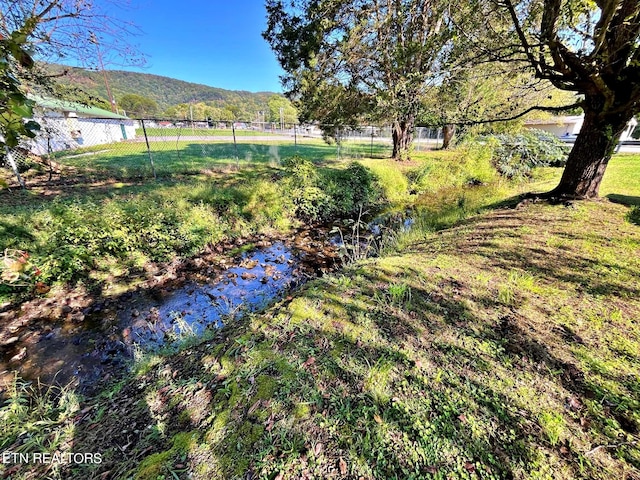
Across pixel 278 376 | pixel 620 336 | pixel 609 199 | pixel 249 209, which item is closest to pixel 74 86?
pixel 249 209

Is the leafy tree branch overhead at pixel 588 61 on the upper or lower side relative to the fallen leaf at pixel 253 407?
upper

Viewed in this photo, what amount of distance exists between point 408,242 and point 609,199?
4.33 m

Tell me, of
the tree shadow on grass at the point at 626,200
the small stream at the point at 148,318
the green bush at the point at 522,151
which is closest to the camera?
the small stream at the point at 148,318

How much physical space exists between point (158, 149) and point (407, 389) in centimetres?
1956

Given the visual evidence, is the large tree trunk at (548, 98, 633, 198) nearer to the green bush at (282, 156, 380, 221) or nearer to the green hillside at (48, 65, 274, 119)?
the green bush at (282, 156, 380, 221)

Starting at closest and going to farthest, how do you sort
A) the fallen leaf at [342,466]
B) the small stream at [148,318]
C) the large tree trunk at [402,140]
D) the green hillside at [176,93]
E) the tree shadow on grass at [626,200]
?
the fallen leaf at [342,466] < the small stream at [148,318] < the tree shadow on grass at [626,200] < the large tree trunk at [402,140] < the green hillside at [176,93]

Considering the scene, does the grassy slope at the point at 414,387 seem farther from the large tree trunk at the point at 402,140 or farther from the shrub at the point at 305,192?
the large tree trunk at the point at 402,140

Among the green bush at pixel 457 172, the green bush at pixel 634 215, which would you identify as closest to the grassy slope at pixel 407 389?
the green bush at pixel 634 215

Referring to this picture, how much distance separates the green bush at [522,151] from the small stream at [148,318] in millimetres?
8377

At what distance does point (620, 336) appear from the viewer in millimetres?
2195

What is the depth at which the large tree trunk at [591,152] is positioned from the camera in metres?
4.96

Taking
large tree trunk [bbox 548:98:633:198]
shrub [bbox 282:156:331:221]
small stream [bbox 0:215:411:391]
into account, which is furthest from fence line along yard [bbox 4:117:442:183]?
large tree trunk [bbox 548:98:633:198]

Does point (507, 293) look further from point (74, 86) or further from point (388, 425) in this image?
point (74, 86)

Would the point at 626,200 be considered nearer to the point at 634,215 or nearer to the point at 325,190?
the point at 634,215
